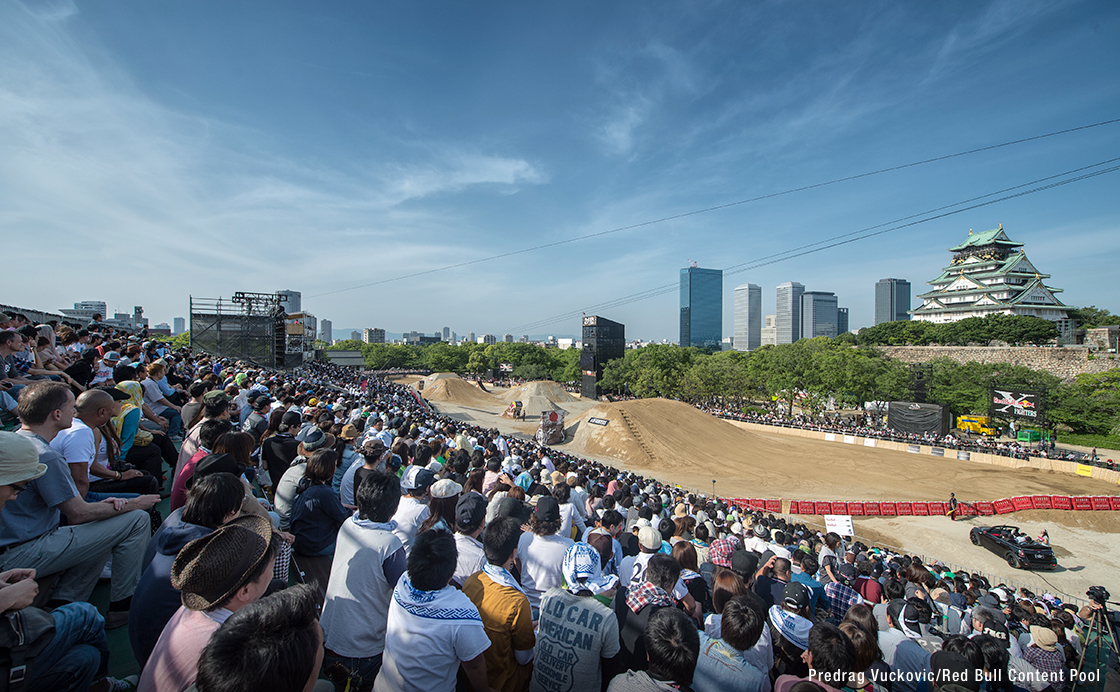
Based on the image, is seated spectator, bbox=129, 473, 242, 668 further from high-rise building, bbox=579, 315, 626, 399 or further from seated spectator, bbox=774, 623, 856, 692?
high-rise building, bbox=579, 315, 626, 399

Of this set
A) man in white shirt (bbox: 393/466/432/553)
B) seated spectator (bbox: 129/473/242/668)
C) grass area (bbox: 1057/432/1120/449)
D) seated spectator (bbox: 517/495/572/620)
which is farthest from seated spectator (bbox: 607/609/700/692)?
grass area (bbox: 1057/432/1120/449)

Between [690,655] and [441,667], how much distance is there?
1.42 meters

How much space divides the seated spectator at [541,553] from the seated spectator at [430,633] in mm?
1326

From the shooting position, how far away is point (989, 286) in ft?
211

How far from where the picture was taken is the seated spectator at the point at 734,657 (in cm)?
298

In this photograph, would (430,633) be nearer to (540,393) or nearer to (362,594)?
(362,594)

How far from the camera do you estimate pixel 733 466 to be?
27375mm

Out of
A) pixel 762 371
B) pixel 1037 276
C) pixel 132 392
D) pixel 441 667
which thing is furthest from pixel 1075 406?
pixel 132 392

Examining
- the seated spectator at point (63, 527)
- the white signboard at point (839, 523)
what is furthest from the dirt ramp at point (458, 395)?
the seated spectator at point (63, 527)

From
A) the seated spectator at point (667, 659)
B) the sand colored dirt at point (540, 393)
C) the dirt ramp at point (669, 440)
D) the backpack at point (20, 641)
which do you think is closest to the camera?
the backpack at point (20, 641)

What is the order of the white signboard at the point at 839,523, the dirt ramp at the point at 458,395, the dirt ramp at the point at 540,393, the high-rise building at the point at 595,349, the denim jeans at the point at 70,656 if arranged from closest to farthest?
the denim jeans at the point at 70,656 → the white signboard at the point at 839,523 → the dirt ramp at the point at 540,393 → the high-rise building at the point at 595,349 → the dirt ramp at the point at 458,395

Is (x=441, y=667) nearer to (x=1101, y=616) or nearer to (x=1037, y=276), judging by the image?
(x=1101, y=616)

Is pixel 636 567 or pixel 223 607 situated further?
pixel 636 567

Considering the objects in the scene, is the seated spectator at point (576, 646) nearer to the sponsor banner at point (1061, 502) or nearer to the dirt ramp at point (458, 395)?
the sponsor banner at point (1061, 502)
